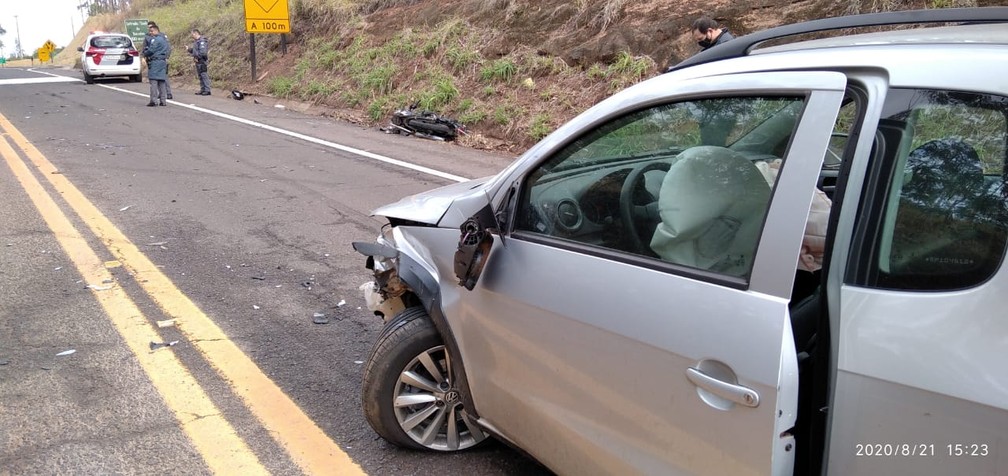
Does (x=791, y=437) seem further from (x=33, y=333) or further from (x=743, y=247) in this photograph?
(x=33, y=333)

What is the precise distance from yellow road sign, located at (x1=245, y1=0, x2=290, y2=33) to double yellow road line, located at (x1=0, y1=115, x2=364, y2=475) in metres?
15.8

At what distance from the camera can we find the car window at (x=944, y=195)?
5.49 ft

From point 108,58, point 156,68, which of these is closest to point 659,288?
point 156,68

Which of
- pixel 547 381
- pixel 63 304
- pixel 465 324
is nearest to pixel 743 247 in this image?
pixel 547 381

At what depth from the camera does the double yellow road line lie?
320 cm

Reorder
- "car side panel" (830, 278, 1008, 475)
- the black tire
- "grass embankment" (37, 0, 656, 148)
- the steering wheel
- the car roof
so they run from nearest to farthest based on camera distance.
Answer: "car side panel" (830, 278, 1008, 475) → the car roof → the steering wheel → the black tire → "grass embankment" (37, 0, 656, 148)

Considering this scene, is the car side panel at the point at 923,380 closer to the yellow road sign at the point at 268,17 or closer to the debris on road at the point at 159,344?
the debris on road at the point at 159,344

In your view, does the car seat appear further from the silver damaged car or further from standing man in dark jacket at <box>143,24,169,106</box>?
standing man in dark jacket at <box>143,24,169,106</box>

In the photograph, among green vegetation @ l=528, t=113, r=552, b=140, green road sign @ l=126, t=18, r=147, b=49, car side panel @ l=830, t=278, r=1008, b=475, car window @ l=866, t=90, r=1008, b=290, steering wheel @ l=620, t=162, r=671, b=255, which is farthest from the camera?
green road sign @ l=126, t=18, r=147, b=49

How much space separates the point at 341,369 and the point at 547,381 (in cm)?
184

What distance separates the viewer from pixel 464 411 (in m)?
3.08

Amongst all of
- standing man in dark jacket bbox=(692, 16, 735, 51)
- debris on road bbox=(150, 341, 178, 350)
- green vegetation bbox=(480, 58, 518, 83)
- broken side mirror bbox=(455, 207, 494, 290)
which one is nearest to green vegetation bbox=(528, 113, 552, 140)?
green vegetation bbox=(480, 58, 518, 83)

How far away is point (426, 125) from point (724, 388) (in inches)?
447

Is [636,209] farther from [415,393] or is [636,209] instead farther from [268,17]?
[268,17]
